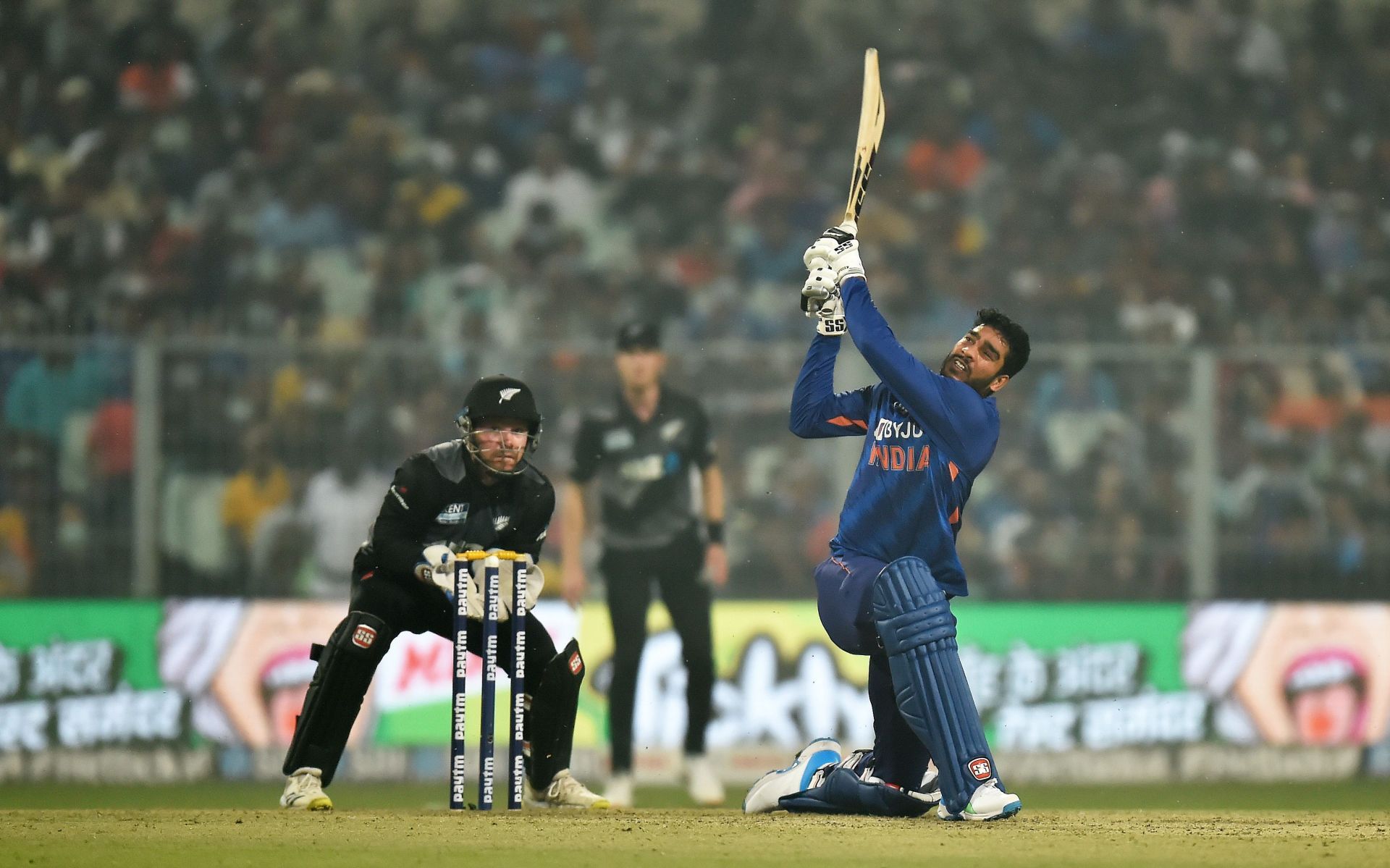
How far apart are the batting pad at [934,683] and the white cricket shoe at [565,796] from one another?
1501 mm

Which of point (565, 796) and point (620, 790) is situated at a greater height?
point (565, 796)

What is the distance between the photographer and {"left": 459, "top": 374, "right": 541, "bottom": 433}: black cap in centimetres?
714

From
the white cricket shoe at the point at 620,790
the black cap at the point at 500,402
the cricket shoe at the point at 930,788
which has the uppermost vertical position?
the black cap at the point at 500,402

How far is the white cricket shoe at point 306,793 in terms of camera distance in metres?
7.09

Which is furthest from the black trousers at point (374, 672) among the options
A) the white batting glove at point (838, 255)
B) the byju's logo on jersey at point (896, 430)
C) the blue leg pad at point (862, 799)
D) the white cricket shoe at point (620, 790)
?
the white cricket shoe at point (620, 790)

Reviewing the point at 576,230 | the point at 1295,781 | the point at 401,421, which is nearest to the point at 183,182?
the point at 576,230

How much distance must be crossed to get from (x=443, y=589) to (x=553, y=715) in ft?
2.46

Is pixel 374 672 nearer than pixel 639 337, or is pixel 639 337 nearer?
pixel 374 672

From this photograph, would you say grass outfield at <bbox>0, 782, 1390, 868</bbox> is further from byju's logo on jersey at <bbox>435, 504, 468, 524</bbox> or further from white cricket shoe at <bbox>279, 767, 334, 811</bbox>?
byju's logo on jersey at <bbox>435, 504, 468, 524</bbox>

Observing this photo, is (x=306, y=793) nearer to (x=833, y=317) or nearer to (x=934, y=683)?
(x=934, y=683)

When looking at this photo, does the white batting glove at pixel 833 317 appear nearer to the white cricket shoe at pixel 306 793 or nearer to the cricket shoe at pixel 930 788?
the cricket shoe at pixel 930 788

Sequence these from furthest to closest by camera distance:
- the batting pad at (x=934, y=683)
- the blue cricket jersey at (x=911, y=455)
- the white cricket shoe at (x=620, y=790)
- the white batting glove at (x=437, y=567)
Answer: the white cricket shoe at (x=620, y=790), the white batting glove at (x=437, y=567), the blue cricket jersey at (x=911, y=455), the batting pad at (x=934, y=683)

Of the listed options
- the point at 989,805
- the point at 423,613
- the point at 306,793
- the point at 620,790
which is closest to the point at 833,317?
the point at 989,805

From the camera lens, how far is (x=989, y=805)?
6426mm
